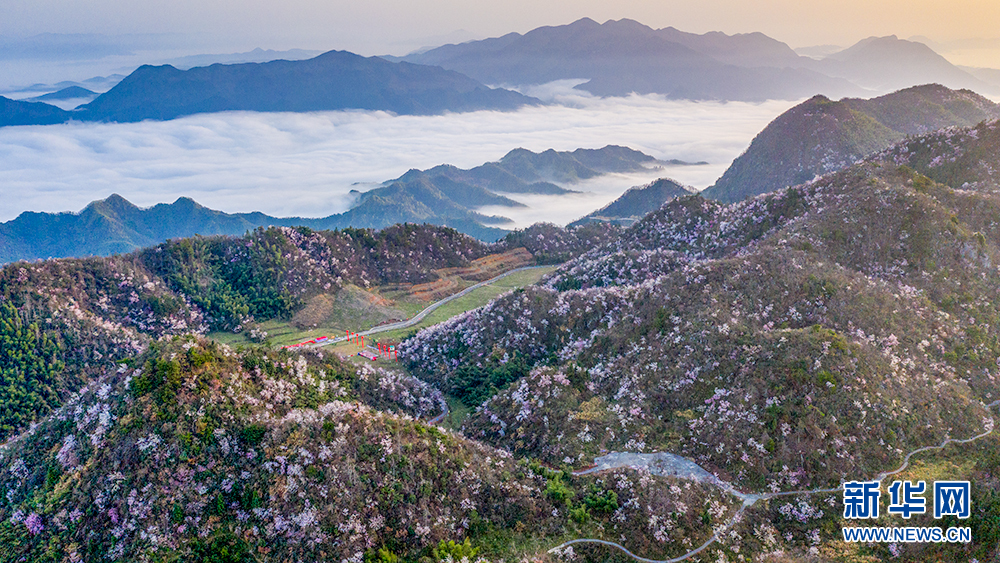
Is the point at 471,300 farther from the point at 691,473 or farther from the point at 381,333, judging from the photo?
the point at 691,473

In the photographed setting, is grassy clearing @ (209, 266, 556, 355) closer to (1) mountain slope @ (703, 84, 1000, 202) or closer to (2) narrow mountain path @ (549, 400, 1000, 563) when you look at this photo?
(2) narrow mountain path @ (549, 400, 1000, 563)

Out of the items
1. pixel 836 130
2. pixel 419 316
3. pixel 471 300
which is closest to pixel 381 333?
pixel 419 316

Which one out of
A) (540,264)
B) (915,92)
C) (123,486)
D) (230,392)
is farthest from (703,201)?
(915,92)

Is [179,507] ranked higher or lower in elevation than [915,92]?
lower

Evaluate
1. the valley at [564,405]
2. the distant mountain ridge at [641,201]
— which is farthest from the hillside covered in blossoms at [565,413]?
the distant mountain ridge at [641,201]

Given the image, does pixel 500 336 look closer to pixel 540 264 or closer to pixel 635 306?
pixel 635 306

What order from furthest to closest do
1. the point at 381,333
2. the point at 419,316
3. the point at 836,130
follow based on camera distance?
the point at 836,130
the point at 419,316
the point at 381,333

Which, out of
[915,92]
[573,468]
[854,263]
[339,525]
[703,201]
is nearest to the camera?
[339,525]
